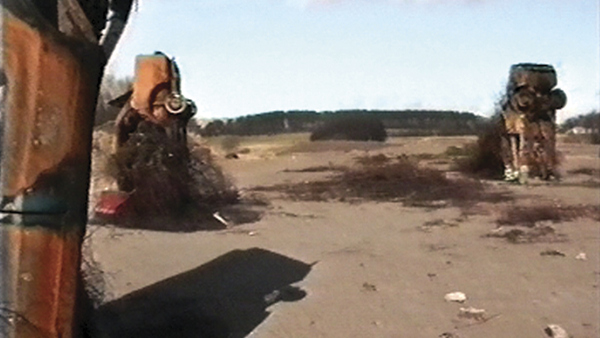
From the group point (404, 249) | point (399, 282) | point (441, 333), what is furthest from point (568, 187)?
point (441, 333)

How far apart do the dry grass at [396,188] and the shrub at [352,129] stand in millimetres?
15825

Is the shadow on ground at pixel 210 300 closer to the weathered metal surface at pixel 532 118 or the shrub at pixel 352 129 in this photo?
the weathered metal surface at pixel 532 118

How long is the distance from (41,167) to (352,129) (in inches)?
1375

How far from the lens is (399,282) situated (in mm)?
8297

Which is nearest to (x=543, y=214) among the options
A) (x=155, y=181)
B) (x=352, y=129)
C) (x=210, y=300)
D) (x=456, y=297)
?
(x=155, y=181)

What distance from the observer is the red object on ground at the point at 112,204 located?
12.1 meters

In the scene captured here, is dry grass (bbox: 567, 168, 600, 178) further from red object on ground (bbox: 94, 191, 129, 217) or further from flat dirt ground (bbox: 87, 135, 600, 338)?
red object on ground (bbox: 94, 191, 129, 217)

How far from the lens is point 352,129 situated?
38219 mm

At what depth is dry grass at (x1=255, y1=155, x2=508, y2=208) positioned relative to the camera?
53.9ft

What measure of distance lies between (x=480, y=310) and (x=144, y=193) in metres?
6.12

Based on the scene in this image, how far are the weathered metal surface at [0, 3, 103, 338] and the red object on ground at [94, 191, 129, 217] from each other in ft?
28.3

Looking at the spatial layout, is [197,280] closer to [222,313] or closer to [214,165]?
[222,313]

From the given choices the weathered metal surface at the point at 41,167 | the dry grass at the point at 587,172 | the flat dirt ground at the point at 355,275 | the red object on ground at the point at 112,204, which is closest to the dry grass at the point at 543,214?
the flat dirt ground at the point at 355,275

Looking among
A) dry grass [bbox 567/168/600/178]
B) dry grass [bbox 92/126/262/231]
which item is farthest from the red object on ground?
dry grass [bbox 567/168/600/178]
